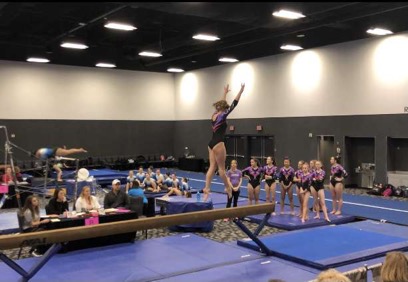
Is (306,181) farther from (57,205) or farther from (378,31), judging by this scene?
(378,31)

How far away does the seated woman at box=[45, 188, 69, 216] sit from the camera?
32.2 ft

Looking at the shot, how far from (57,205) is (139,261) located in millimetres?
3127

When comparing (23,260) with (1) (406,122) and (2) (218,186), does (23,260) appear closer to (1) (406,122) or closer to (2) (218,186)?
(2) (218,186)

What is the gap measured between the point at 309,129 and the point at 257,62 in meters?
4.74

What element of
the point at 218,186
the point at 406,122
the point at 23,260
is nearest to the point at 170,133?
the point at 218,186

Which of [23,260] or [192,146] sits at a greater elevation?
[192,146]

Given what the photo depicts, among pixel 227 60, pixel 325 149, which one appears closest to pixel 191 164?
pixel 227 60

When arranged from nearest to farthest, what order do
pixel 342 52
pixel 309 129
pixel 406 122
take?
pixel 406 122 < pixel 342 52 < pixel 309 129

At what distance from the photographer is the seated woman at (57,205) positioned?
983 centimetres

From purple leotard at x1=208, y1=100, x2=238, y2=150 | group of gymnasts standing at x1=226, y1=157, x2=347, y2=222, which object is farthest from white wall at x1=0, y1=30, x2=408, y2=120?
purple leotard at x1=208, y1=100, x2=238, y2=150

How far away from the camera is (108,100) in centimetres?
2486

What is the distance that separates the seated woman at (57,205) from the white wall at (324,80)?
470 inches

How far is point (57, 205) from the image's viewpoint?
32.6ft

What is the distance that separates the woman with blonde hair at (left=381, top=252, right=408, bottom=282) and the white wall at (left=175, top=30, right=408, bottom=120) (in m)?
13.4
